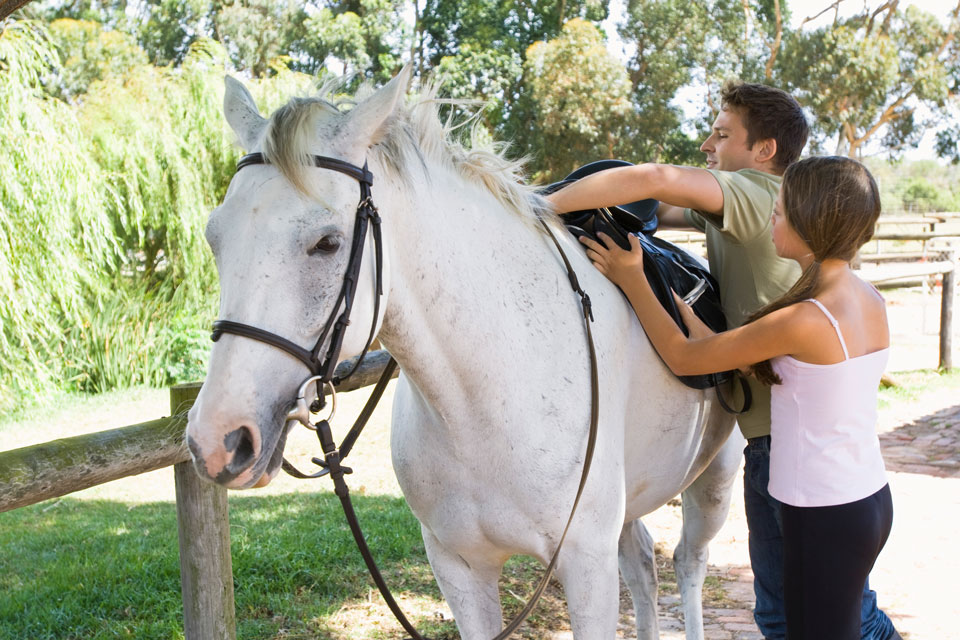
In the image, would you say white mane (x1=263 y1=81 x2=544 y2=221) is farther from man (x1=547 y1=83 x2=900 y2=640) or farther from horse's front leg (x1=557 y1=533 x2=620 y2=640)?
horse's front leg (x1=557 y1=533 x2=620 y2=640)

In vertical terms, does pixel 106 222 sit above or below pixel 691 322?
above

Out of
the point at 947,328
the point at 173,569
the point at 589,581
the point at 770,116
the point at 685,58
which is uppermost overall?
the point at 685,58

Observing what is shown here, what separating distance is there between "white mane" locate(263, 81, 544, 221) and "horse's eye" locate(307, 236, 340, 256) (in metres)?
0.10

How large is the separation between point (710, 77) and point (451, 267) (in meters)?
26.2

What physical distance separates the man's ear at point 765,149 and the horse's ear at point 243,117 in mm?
1524

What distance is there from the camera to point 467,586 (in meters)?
2.18

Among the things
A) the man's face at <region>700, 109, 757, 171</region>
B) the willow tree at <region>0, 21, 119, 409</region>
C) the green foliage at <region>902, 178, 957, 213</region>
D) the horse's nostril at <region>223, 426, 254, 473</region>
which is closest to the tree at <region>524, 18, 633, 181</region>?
the willow tree at <region>0, 21, 119, 409</region>

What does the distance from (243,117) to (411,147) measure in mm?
399

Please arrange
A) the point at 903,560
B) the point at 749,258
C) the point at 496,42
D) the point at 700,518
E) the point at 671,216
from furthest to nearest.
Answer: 1. the point at 496,42
2. the point at 903,560
3. the point at 700,518
4. the point at 671,216
5. the point at 749,258

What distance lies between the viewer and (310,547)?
4492 millimetres

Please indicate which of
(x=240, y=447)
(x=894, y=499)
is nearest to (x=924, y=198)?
(x=894, y=499)

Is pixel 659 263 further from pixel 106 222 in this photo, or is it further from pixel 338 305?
pixel 106 222

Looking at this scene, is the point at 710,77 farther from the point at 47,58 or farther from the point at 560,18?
the point at 47,58

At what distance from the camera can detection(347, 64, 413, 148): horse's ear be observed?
1615 millimetres
